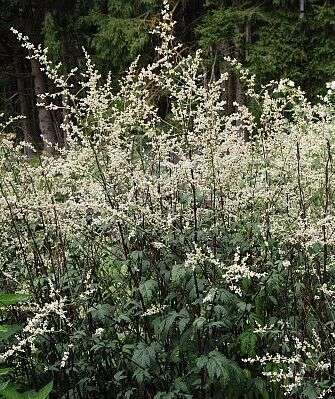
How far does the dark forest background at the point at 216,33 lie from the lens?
48.9 ft

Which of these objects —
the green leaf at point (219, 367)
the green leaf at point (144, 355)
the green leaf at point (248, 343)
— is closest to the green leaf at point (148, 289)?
the green leaf at point (144, 355)

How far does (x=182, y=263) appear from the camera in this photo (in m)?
3.86

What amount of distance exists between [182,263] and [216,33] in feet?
39.5

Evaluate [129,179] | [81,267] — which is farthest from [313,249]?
[81,267]

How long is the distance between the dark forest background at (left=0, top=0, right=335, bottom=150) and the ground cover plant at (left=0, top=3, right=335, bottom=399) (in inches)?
347

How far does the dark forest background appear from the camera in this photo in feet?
48.9

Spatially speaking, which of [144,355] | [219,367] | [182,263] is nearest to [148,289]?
[182,263]

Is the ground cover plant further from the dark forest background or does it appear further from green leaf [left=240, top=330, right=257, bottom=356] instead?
the dark forest background

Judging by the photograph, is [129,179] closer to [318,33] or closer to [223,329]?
[223,329]

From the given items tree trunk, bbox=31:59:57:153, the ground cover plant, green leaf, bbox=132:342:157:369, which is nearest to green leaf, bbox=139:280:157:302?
the ground cover plant

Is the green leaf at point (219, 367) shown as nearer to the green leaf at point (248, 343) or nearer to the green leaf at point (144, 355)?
the green leaf at point (248, 343)

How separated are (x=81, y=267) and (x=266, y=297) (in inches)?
59.5

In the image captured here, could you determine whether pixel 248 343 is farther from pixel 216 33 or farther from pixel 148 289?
pixel 216 33

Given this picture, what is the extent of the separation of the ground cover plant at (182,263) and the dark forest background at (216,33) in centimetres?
881
